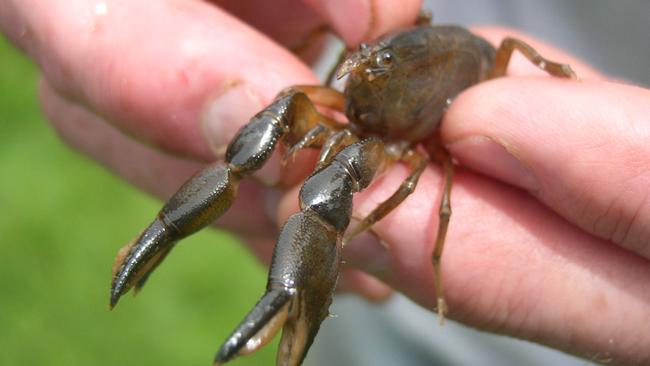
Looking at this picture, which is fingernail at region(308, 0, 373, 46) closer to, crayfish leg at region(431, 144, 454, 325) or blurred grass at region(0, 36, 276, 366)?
crayfish leg at region(431, 144, 454, 325)

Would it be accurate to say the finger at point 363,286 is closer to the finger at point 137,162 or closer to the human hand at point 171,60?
the finger at point 137,162

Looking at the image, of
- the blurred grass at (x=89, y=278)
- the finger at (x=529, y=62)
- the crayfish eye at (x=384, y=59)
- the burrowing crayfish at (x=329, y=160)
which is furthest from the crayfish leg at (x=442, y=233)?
the blurred grass at (x=89, y=278)

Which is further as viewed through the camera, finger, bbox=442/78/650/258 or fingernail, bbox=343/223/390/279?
fingernail, bbox=343/223/390/279

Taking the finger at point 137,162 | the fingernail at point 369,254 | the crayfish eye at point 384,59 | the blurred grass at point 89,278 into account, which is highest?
the crayfish eye at point 384,59

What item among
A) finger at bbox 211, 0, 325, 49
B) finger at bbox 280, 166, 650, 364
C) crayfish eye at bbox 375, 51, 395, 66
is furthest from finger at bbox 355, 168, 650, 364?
finger at bbox 211, 0, 325, 49

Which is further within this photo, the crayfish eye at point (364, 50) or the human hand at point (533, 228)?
the crayfish eye at point (364, 50)

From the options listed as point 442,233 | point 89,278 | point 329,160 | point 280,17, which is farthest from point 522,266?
point 89,278

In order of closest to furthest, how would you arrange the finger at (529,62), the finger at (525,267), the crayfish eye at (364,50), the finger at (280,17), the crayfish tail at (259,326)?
the crayfish tail at (259,326) < the finger at (525,267) < the crayfish eye at (364,50) < the finger at (529,62) < the finger at (280,17)

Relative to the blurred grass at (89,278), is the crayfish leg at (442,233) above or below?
above
